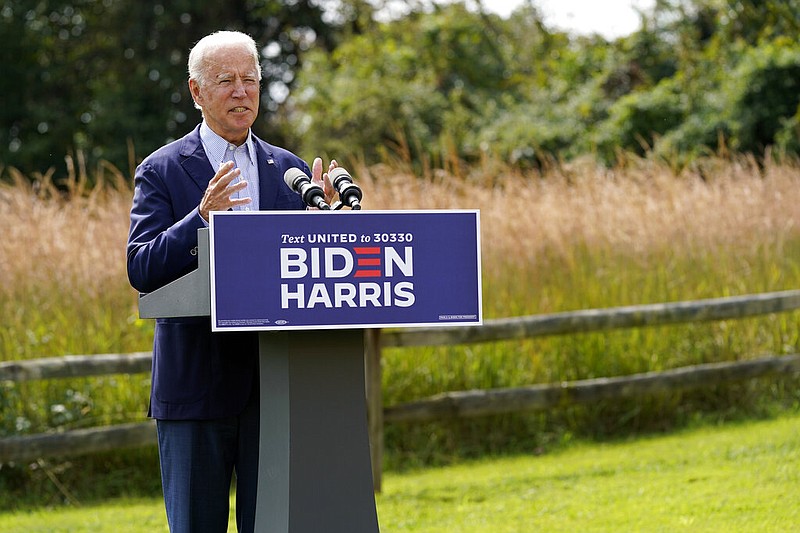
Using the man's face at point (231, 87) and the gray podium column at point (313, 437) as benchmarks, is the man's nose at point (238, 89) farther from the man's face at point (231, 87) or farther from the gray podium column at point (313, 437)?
the gray podium column at point (313, 437)

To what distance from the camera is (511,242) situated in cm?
852

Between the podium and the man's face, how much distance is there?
55cm

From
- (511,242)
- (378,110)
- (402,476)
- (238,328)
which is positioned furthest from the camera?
(378,110)

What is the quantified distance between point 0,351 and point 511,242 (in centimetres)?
358

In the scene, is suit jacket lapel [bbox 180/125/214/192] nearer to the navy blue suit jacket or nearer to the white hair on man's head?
the navy blue suit jacket

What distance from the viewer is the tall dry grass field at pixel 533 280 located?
751 cm

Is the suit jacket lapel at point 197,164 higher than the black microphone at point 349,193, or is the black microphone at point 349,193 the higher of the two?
the suit jacket lapel at point 197,164

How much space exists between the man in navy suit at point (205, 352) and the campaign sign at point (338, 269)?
0.46 metres

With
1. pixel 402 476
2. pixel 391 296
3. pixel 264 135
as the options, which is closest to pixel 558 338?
pixel 402 476

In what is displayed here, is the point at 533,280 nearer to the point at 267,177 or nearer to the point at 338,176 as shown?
the point at 267,177

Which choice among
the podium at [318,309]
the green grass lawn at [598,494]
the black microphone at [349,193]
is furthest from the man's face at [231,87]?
the green grass lawn at [598,494]

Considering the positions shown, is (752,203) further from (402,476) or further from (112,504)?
(112,504)

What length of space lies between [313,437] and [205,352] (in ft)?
1.46

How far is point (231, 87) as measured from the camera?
331 centimetres
